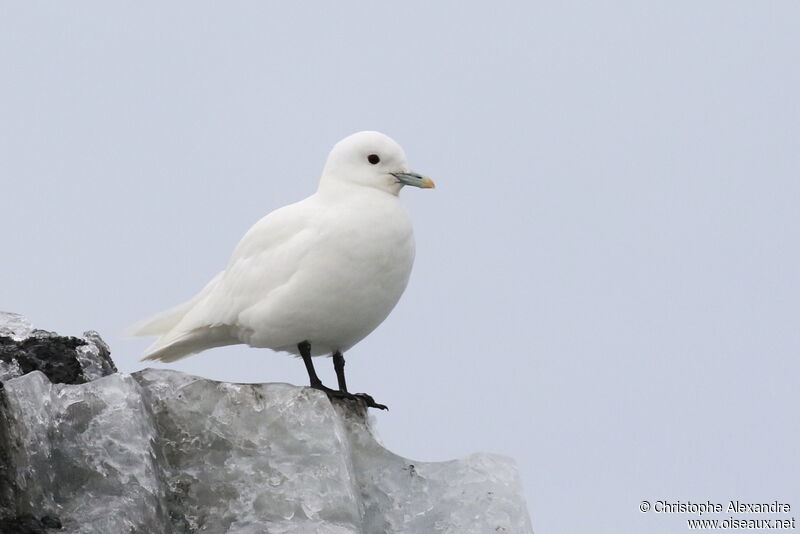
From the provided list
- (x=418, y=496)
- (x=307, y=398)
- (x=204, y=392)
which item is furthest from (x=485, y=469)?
(x=204, y=392)

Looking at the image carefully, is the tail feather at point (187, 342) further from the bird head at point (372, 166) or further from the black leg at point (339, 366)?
the bird head at point (372, 166)

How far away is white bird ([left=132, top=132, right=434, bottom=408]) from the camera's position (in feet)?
31.3

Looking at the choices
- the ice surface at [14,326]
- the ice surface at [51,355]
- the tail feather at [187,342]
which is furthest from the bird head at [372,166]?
the ice surface at [14,326]

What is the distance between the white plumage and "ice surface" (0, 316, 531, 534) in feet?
3.17

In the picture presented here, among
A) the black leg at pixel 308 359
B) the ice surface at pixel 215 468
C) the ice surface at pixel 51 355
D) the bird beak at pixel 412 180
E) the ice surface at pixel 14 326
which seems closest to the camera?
the ice surface at pixel 215 468

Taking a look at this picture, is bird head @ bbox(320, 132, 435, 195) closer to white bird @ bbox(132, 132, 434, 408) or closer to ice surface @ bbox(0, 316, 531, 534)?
white bird @ bbox(132, 132, 434, 408)

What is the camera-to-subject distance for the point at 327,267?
31.2 feet

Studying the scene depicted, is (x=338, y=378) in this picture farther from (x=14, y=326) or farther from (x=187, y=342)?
(x=14, y=326)

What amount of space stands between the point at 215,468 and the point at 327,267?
7.10 feet

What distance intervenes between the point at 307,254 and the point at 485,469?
81.9 inches

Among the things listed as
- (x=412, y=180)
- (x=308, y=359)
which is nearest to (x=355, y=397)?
(x=308, y=359)

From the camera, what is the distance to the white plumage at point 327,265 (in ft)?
31.3

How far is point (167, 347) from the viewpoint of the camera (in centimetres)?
1063

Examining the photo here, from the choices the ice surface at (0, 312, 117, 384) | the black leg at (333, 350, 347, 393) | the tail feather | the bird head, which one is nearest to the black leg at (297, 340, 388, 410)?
the black leg at (333, 350, 347, 393)
